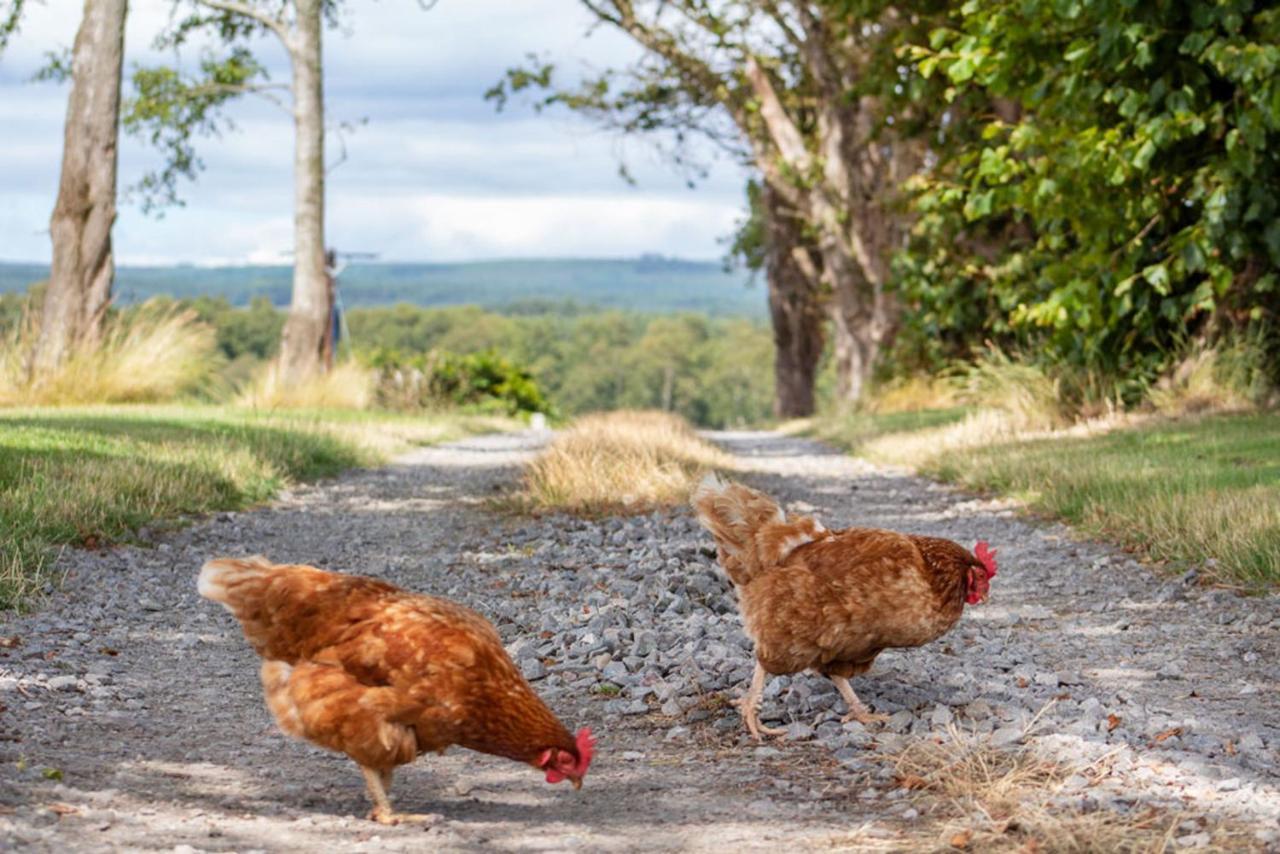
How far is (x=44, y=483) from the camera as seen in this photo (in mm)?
8898

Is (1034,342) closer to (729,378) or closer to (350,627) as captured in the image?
(350,627)

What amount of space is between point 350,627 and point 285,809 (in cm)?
A: 61

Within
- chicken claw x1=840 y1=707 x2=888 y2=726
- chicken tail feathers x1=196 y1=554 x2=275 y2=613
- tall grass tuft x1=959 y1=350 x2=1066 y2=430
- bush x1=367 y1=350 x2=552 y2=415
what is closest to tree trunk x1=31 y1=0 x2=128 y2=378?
bush x1=367 y1=350 x2=552 y2=415

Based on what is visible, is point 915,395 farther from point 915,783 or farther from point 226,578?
point 226,578

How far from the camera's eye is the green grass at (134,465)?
824 cm

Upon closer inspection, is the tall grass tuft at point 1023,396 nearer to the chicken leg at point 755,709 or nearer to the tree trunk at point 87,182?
the chicken leg at point 755,709

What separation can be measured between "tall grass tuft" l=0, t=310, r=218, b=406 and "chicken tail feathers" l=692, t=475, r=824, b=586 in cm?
1432

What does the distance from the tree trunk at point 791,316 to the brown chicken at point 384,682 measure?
3045 centimetres

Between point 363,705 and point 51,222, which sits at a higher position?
point 51,222

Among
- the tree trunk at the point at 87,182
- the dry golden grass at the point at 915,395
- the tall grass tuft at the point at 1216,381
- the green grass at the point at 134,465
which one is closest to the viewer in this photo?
the green grass at the point at 134,465

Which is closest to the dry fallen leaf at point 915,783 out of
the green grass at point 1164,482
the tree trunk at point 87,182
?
the green grass at point 1164,482

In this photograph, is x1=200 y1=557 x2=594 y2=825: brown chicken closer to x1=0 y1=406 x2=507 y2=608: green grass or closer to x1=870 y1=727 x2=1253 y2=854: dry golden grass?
x1=870 y1=727 x2=1253 y2=854: dry golden grass

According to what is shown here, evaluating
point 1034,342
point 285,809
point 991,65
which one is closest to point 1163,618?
point 285,809

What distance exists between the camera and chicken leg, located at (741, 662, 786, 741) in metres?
5.22
